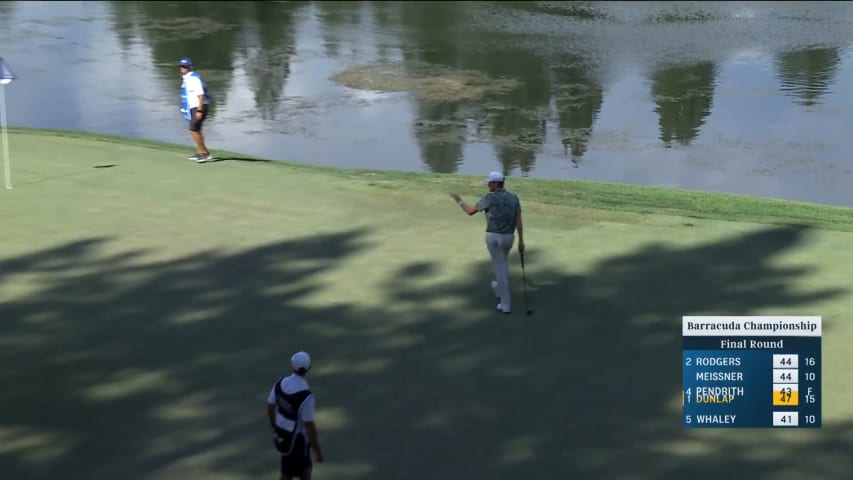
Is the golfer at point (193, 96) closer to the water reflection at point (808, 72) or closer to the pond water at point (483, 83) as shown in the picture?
Result: the pond water at point (483, 83)

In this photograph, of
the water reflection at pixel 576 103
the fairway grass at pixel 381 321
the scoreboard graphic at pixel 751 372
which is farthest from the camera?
the water reflection at pixel 576 103

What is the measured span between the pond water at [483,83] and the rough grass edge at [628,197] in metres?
2.04

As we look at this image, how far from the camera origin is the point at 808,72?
3033cm

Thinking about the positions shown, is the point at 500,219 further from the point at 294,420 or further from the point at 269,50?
the point at 269,50

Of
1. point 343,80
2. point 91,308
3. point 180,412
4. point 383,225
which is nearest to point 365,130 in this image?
point 343,80

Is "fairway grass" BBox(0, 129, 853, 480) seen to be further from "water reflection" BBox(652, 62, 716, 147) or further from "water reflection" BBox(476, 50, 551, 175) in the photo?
"water reflection" BBox(652, 62, 716, 147)

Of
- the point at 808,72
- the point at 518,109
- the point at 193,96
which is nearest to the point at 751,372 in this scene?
the point at 193,96

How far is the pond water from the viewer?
77.0 ft

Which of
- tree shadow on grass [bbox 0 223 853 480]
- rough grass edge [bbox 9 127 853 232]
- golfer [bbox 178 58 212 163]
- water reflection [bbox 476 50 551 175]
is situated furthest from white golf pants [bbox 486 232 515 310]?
water reflection [bbox 476 50 551 175]

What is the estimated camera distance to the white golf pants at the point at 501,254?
1284cm

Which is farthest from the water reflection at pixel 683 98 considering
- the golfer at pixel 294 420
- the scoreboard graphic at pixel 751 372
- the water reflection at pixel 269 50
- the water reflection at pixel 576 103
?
the golfer at pixel 294 420

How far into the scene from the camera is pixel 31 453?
10.2 m

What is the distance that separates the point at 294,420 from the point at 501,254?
446 cm

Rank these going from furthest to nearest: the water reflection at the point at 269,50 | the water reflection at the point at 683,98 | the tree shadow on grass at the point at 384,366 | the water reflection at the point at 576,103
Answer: the water reflection at the point at 269,50 → the water reflection at the point at 683,98 → the water reflection at the point at 576,103 → the tree shadow on grass at the point at 384,366
